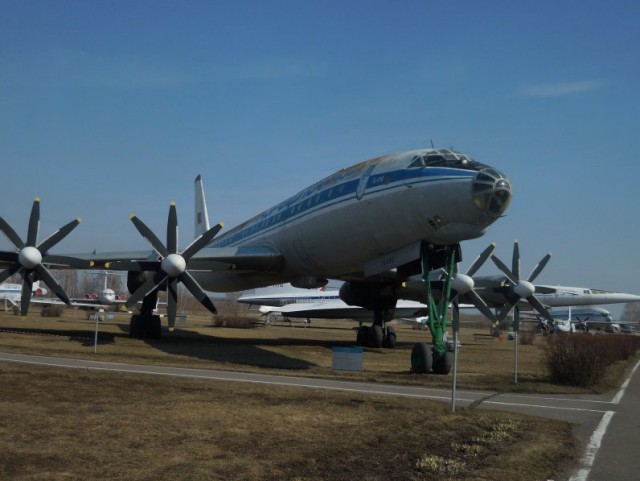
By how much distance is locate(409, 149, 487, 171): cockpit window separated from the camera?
16984 millimetres

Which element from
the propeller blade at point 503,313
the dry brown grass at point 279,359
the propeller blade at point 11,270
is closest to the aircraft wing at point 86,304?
the dry brown grass at point 279,359

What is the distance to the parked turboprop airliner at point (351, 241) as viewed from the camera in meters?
17.0

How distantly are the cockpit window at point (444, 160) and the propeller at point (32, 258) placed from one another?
12.5m

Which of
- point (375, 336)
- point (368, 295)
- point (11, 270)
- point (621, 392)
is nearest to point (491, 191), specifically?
point (621, 392)

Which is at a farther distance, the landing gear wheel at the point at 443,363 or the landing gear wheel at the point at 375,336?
the landing gear wheel at the point at 375,336

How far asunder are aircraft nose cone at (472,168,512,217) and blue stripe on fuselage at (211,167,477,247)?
358 mm

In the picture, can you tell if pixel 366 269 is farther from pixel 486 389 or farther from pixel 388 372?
pixel 486 389

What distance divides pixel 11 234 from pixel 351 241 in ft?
40.7

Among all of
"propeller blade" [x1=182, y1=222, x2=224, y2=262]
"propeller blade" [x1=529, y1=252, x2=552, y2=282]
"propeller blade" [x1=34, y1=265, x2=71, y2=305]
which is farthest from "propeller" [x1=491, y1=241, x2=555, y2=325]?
"propeller blade" [x1=34, y1=265, x2=71, y2=305]

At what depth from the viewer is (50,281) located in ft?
72.1

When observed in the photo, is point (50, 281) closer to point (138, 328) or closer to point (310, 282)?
point (138, 328)

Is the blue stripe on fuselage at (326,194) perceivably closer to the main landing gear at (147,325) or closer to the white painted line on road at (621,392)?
the main landing gear at (147,325)

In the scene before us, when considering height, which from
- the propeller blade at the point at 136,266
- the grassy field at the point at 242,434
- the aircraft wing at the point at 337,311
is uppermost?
the propeller blade at the point at 136,266

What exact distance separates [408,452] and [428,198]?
10.5 metres
